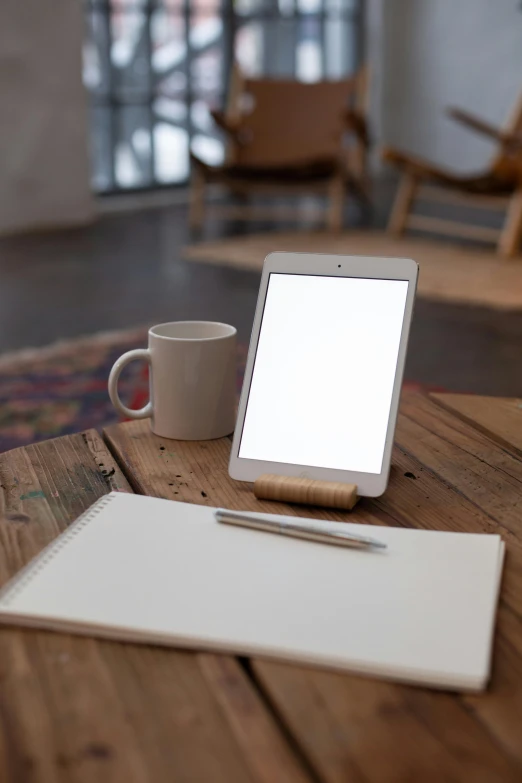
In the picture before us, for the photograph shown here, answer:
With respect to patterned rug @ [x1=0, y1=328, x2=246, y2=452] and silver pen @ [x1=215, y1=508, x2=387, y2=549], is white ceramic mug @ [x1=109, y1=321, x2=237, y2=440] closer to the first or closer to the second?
silver pen @ [x1=215, y1=508, x2=387, y2=549]

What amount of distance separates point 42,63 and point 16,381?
2.79 meters

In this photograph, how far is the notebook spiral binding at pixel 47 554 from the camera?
0.52 m

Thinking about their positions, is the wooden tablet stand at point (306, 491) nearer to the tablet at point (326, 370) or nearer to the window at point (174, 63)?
the tablet at point (326, 370)

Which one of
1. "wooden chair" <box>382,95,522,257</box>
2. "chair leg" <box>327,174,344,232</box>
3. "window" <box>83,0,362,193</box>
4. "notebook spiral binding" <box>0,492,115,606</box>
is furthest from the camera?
"window" <box>83,0,362,193</box>

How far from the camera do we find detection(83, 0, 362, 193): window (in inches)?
211

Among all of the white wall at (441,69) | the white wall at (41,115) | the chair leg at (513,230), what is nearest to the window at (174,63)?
the white wall at (441,69)

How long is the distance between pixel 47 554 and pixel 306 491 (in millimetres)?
193

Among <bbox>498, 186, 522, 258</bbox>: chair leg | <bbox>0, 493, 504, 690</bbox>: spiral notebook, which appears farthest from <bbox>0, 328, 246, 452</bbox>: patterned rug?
<bbox>498, 186, 522, 258</bbox>: chair leg

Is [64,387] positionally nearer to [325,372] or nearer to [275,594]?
[325,372]

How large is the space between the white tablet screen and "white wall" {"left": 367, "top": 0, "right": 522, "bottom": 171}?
5.44 m

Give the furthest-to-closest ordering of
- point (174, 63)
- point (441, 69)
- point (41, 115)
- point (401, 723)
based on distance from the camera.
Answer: point (441, 69), point (174, 63), point (41, 115), point (401, 723)

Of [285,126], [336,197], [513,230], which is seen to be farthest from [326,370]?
[285,126]

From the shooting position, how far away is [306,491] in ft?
2.11

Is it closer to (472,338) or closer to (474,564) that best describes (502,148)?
(472,338)
